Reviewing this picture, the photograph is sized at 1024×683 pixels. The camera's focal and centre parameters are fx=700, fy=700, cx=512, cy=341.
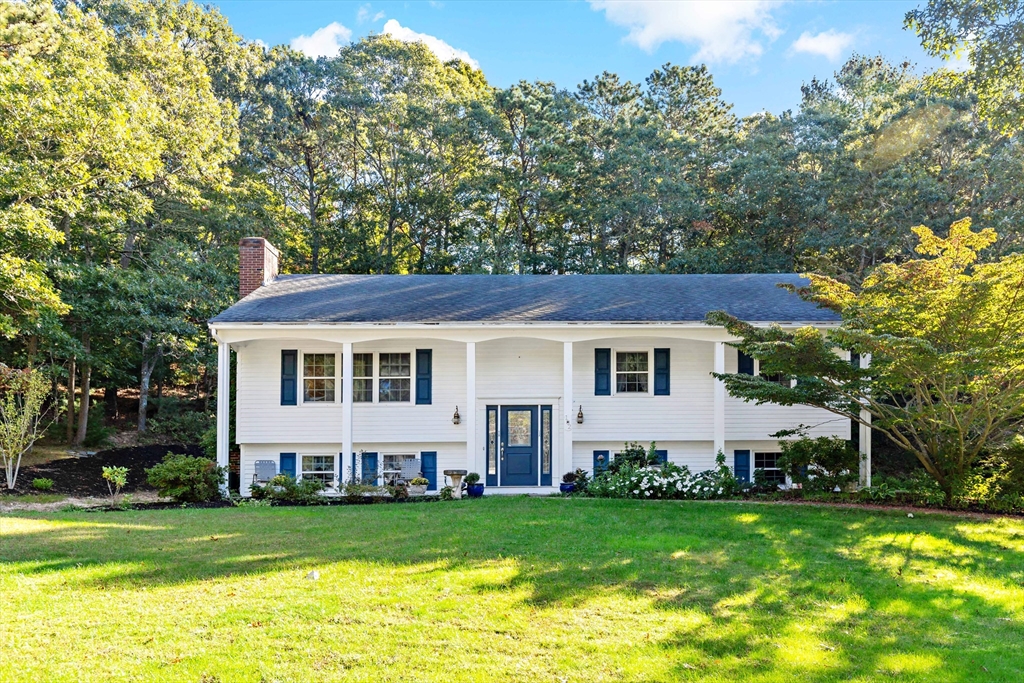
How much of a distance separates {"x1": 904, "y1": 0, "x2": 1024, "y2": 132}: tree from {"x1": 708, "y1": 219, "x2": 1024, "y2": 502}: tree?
6149 mm

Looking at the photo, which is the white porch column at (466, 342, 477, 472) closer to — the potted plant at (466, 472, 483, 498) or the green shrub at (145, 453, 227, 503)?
the potted plant at (466, 472, 483, 498)

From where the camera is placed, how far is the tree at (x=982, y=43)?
14.3 metres

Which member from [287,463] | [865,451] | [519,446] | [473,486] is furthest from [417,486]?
[865,451]

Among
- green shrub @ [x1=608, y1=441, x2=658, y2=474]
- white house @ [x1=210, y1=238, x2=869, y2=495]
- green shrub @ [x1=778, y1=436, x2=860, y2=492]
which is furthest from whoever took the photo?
white house @ [x1=210, y1=238, x2=869, y2=495]

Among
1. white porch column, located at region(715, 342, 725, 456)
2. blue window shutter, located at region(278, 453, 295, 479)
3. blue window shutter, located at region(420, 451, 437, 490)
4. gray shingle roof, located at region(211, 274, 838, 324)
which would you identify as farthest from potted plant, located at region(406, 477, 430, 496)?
white porch column, located at region(715, 342, 725, 456)

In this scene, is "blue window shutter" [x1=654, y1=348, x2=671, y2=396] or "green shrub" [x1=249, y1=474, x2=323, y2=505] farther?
"blue window shutter" [x1=654, y1=348, x2=671, y2=396]

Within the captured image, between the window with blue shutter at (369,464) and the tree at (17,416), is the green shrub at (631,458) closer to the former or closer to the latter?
the window with blue shutter at (369,464)

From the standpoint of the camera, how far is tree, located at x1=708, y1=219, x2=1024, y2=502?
10.1m

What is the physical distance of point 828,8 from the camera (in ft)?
62.9

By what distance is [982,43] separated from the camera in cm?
1468

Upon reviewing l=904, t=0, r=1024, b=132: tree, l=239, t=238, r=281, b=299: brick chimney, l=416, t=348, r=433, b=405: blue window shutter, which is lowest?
l=416, t=348, r=433, b=405: blue window shutter

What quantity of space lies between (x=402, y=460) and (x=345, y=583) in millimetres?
9630

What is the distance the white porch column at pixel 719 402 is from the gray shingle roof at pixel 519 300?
85 cm

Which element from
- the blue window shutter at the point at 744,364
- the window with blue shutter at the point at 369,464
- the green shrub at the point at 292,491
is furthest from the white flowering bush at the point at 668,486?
the green shrub at the point at 292,491
